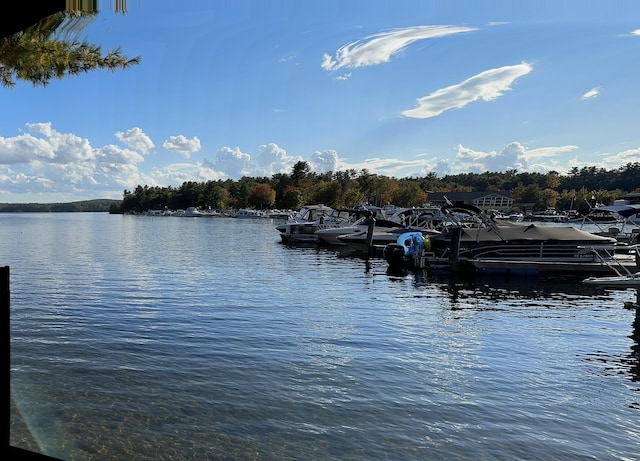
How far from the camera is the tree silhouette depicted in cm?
659

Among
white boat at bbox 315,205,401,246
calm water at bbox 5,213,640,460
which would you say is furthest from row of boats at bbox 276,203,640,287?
white boat at bbox 315,205,401,246

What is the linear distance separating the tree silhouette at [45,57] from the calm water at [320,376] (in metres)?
4.97

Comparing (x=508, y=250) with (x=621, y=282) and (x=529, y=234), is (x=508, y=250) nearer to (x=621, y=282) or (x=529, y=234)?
(x=529, y=234)

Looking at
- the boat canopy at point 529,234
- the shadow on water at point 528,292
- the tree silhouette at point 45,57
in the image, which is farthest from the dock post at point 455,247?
the tree silhouette at point 45,57

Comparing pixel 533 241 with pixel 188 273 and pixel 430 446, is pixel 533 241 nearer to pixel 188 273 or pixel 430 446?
pixel 188 273

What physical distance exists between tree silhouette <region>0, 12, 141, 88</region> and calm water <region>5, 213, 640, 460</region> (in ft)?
16.3

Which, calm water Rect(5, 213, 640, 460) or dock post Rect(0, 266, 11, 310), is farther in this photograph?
calm water Rect(5, 213, 640, 460)

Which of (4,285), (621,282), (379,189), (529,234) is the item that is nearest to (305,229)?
(529,234)

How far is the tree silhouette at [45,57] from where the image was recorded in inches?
259

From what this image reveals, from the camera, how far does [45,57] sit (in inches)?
275

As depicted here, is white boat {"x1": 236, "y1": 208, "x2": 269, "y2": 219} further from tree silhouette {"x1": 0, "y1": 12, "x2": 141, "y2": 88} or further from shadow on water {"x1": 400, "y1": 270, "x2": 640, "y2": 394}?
tree silhouette {"x1": 0, "y1": 12, "x2": 141, "y2": 88}

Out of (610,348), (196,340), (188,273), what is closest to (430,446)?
(196,340)

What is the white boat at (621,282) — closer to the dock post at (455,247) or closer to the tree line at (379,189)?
the dock post at (455,247)

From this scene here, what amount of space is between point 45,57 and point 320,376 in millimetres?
6805
